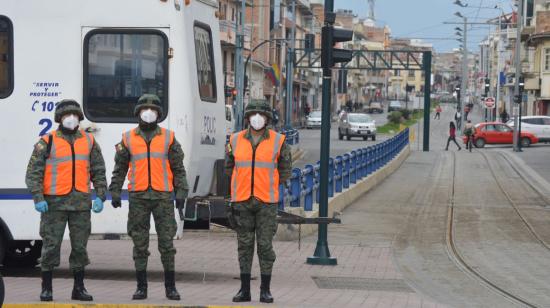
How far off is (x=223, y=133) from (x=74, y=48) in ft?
7.32

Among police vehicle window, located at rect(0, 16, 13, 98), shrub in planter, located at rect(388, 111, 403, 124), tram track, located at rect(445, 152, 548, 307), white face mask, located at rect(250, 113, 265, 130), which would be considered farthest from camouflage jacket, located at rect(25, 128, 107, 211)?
shrub in planter, located at rect(388, 111, 403, 124)

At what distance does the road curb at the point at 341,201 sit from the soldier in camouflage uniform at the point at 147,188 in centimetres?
431

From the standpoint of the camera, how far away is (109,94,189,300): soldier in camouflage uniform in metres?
10.7

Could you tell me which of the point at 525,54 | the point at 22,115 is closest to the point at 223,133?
the point at 22,115

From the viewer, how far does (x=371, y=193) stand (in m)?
30.7

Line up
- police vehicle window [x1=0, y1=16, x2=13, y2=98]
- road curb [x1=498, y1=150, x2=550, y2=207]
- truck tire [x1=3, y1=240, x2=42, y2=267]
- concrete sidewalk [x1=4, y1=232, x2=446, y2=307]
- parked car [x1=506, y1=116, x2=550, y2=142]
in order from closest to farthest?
concrete sidewalk [x1=4, y1=232, x2=446, y2=307] < police vehicle window [x1=0, y1=16, x2=13, y2=98] < truck tire [x1=3, y1=240, x2=42, y2=267] < road curb [x1=498, y1=150, x2=550, y2=207] < parked car [x1=506, y1=116, x2=550, y2=142]

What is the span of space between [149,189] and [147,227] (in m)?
0.35

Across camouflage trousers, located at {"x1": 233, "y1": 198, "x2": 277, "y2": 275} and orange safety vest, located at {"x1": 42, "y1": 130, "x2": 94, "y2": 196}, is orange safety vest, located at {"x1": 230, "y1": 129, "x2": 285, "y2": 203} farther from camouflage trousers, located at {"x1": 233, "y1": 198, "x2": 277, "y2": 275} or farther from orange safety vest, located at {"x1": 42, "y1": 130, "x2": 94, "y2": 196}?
orange safety vest, located at {"x1": 42, "y1": 130, "x2": 94, "y2": 196}

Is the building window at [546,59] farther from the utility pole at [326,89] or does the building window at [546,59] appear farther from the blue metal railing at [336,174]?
the utility pole at [326,89]

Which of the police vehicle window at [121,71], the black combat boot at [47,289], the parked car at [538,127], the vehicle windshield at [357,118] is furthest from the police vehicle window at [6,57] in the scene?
the vehicle windshield at [357,118]

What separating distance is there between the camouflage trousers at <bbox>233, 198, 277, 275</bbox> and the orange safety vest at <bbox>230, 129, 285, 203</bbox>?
8 cm

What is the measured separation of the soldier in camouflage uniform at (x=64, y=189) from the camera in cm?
1053

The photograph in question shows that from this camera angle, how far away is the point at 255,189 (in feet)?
34.9

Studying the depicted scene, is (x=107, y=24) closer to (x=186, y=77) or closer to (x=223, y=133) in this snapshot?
(x=186, y=77)
